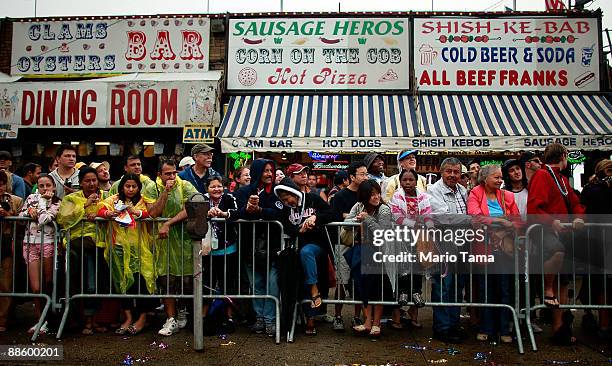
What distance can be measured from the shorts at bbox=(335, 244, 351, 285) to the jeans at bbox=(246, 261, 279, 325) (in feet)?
2.31

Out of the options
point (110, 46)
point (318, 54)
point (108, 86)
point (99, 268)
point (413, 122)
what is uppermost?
point (110, 46)

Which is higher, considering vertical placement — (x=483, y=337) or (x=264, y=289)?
(x=264, y=289)

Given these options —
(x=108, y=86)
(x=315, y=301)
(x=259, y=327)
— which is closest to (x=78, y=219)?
(x=259, y=327)

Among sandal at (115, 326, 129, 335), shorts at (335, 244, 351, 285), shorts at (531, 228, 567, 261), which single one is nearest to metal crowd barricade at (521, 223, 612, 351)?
shorts at (531, 228, 567, 261)

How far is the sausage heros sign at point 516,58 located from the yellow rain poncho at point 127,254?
29.4 ft

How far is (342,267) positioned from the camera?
5.84m

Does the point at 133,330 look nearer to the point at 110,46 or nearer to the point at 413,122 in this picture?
the point at 413,122

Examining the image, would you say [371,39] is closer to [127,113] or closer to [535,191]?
[127,113]

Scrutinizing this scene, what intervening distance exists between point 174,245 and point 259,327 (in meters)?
1.36

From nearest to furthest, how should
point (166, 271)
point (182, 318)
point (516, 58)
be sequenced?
point (166, 271), point (182, 318), point (516, 58)

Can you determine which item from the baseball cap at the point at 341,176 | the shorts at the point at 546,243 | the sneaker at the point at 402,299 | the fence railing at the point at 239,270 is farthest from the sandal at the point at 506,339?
the baseball cap at the point at 341,176

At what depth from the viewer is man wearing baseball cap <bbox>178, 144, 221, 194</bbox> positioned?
6449 millimetres

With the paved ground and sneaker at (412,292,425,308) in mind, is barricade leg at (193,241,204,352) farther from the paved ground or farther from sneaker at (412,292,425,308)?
sneaker at (412,292,425,308)

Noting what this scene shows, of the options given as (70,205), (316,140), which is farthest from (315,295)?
(316,140)
